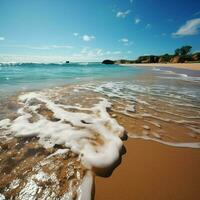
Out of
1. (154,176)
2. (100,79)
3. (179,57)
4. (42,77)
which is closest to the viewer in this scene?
(154,176)

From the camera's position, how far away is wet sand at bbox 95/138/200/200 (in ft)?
5.60

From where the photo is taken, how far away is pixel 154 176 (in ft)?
6.39

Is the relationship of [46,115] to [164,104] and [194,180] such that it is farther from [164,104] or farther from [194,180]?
[164,104]

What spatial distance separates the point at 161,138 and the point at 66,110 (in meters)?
2.80

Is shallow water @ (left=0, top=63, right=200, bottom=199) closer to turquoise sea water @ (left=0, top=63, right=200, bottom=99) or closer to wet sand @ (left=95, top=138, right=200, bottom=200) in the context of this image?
wet sand @ (left=95, top=138, right=200, bottom=200)

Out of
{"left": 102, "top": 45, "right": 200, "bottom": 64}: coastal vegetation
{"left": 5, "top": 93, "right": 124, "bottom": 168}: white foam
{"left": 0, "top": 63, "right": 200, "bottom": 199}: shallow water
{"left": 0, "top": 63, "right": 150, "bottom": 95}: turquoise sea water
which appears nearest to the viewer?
{"left": 0, "top": 63, "right": 200, "bottom": 199}: shallow water

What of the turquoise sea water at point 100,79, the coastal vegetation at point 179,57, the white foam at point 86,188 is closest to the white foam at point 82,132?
the white foam at point 86,188

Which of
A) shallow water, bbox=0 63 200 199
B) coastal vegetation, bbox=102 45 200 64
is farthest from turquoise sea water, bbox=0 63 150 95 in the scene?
coastal vegetation, bbox=102 45 200 64

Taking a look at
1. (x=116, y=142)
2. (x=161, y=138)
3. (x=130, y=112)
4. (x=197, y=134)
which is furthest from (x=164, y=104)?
(x=116, y=142)

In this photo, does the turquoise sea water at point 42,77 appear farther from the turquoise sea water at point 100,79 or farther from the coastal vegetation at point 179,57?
the coastal vegetation at point 179,57

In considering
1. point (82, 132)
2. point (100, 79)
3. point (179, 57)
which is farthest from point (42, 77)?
point (179, 57)

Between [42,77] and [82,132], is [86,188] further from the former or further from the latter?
[42,77]

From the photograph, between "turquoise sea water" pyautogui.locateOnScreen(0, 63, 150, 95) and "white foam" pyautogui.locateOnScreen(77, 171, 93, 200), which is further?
"turquoise sea water" pyautogui.locateOnScreen(0, 63, 150, 95)

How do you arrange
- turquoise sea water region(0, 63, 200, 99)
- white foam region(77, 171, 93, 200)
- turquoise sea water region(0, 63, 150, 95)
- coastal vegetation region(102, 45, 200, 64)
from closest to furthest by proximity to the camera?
white foam region(77, 171, 93, 200) < turquoise sea water region(0, 63, 200, 99) < turquoise sea water region(0, 63, 150, 95) < coastal vegetation region(102, 45, 200, 64)
